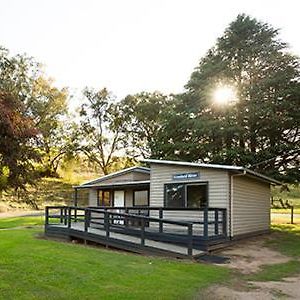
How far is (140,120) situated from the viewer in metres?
41.9

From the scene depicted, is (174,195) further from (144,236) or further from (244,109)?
(244,109)

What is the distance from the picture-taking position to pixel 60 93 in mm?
46719

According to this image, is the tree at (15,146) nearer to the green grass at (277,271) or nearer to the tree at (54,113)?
the green grass at (277,271)

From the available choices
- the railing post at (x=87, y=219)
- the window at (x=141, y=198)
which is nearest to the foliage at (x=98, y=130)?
the window at (x=141, y=198)

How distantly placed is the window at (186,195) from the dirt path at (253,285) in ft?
8.96

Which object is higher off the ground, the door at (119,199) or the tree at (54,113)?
the tree at (54,113)

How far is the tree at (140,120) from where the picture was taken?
40500 millimetres

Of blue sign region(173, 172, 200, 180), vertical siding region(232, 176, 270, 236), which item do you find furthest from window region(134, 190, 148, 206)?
vertical siding region(232, 176, 270, 236)

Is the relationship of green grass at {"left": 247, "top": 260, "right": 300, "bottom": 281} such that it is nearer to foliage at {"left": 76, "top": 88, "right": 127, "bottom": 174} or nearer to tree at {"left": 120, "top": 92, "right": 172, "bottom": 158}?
tree at {"left": 120, "top": 92, "right": 172, "bottom": 158}

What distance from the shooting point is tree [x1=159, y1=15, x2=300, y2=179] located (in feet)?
74.0

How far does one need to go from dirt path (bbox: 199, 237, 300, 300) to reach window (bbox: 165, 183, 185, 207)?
3.35 m

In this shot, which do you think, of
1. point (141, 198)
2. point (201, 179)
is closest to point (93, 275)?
point (201, 179)

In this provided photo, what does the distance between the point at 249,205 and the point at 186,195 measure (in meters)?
2.97

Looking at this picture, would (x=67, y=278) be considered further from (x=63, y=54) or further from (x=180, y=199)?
Result: (x=63, y=54)
